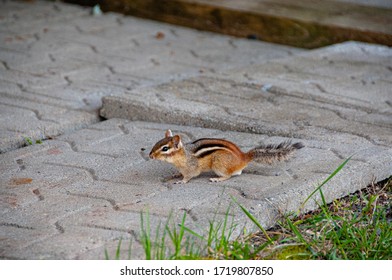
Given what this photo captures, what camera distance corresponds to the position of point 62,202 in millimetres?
3910

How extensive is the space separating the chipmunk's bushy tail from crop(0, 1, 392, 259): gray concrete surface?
0.11 meters

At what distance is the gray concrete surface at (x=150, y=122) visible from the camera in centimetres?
376

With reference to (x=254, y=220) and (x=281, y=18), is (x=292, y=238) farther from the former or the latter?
(x=281, y=18)

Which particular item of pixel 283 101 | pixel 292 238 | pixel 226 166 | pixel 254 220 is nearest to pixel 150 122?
pixel 283 101

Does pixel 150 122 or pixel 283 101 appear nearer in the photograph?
pixel 150 122

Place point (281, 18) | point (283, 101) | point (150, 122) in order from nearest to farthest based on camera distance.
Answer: point (150, 122)
point (283, 101)
point (281, 18)

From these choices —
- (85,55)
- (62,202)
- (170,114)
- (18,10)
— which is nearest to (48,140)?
(170,114)

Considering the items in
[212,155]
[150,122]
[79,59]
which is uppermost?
[212,155]

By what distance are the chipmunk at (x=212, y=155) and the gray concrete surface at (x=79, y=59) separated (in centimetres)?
126

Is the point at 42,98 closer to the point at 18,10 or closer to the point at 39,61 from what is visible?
the point at 39,61

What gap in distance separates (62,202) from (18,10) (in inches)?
189

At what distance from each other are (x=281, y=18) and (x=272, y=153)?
356 cm

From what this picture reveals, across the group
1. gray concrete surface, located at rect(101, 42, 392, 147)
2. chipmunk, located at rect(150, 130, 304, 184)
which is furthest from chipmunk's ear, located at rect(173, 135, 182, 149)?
gray concrete surface, located at rect(101, 42, 392, 147)

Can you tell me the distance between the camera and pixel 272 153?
4.10 m
